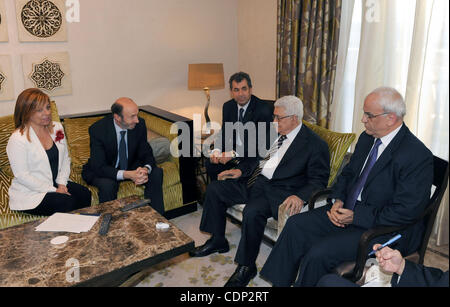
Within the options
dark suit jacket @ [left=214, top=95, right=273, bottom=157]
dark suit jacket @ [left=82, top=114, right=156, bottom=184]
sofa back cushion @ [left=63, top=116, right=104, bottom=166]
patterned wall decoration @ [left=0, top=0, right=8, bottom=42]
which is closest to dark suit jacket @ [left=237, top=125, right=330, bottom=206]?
dark suit jacket @ [left=214, top=95, right=273, bottom=157]

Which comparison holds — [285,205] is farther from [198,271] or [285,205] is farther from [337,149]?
[198,271]

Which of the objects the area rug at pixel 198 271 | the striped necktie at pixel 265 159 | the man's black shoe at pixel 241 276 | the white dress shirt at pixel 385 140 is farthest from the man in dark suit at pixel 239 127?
the white dress shirt at pixel 385 140

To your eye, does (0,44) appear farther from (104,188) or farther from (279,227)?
(279,227)

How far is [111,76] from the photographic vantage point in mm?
4176

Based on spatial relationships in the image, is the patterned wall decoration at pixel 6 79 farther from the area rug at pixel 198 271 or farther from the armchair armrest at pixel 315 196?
the armchair armrest at pixel 315 196

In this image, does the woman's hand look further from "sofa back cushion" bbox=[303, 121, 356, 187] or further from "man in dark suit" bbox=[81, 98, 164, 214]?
"sofa back cushion" bbox=[303, 121, 356, 187]

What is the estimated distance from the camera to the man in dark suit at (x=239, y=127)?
3.35 metres

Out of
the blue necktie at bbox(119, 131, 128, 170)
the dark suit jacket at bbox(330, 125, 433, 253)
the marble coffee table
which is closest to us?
the marble coffee table

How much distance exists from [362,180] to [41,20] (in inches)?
126

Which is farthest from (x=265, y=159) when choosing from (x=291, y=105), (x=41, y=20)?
(x=41, y=20)

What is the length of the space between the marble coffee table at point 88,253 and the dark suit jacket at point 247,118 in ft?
4.13

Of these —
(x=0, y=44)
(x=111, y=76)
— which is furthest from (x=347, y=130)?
→ (x=0, y=44)

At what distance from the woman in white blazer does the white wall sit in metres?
1.14

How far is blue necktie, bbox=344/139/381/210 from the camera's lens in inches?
90.3
